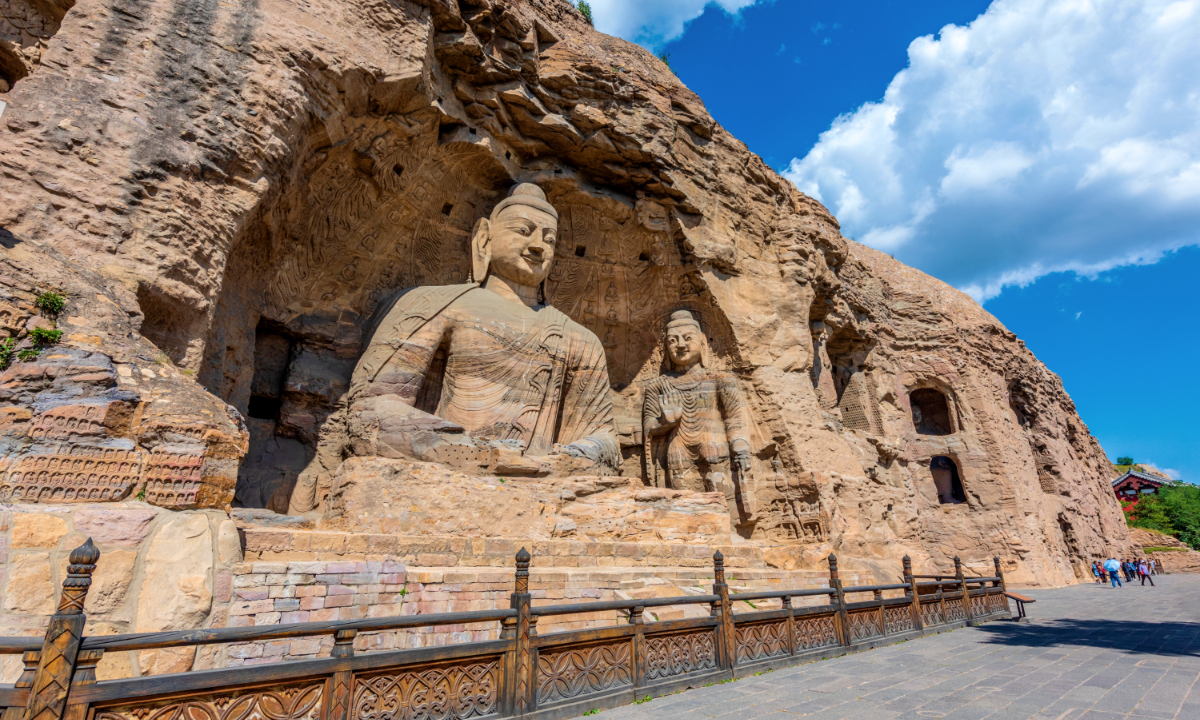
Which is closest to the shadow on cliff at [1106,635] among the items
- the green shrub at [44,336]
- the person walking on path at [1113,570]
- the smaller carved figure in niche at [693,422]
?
the smaller carved figure in niche at [693,422]

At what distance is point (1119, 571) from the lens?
18.2m

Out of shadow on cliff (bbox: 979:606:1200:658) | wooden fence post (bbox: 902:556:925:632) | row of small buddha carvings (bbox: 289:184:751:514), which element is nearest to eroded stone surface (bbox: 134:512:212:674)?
row of small buddha carvings (bbox: 289:184:751:514)

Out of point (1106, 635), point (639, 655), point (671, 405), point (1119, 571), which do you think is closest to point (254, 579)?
point (639, 655)

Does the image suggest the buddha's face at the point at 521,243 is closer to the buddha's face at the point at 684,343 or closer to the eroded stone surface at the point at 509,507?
the buddha's face at the point at 684,343

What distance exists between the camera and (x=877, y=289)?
55.1ft

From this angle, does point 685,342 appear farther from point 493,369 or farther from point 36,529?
point 36,529

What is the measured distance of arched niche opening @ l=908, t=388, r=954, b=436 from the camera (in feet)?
56.2

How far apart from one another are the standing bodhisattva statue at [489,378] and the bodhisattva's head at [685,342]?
1.86 m

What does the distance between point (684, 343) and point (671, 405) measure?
1.05 metres

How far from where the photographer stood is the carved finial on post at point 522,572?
348 cm

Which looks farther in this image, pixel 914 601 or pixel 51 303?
pixel 914 601

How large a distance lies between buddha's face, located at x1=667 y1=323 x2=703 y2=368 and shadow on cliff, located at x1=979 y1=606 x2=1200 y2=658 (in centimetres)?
534

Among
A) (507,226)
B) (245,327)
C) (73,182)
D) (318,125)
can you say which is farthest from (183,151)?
(507,226)

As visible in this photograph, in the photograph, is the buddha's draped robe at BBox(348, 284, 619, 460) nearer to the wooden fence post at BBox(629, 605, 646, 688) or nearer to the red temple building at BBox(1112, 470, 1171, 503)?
the wooden fence post at BBox(629, 605, 646, 688)
